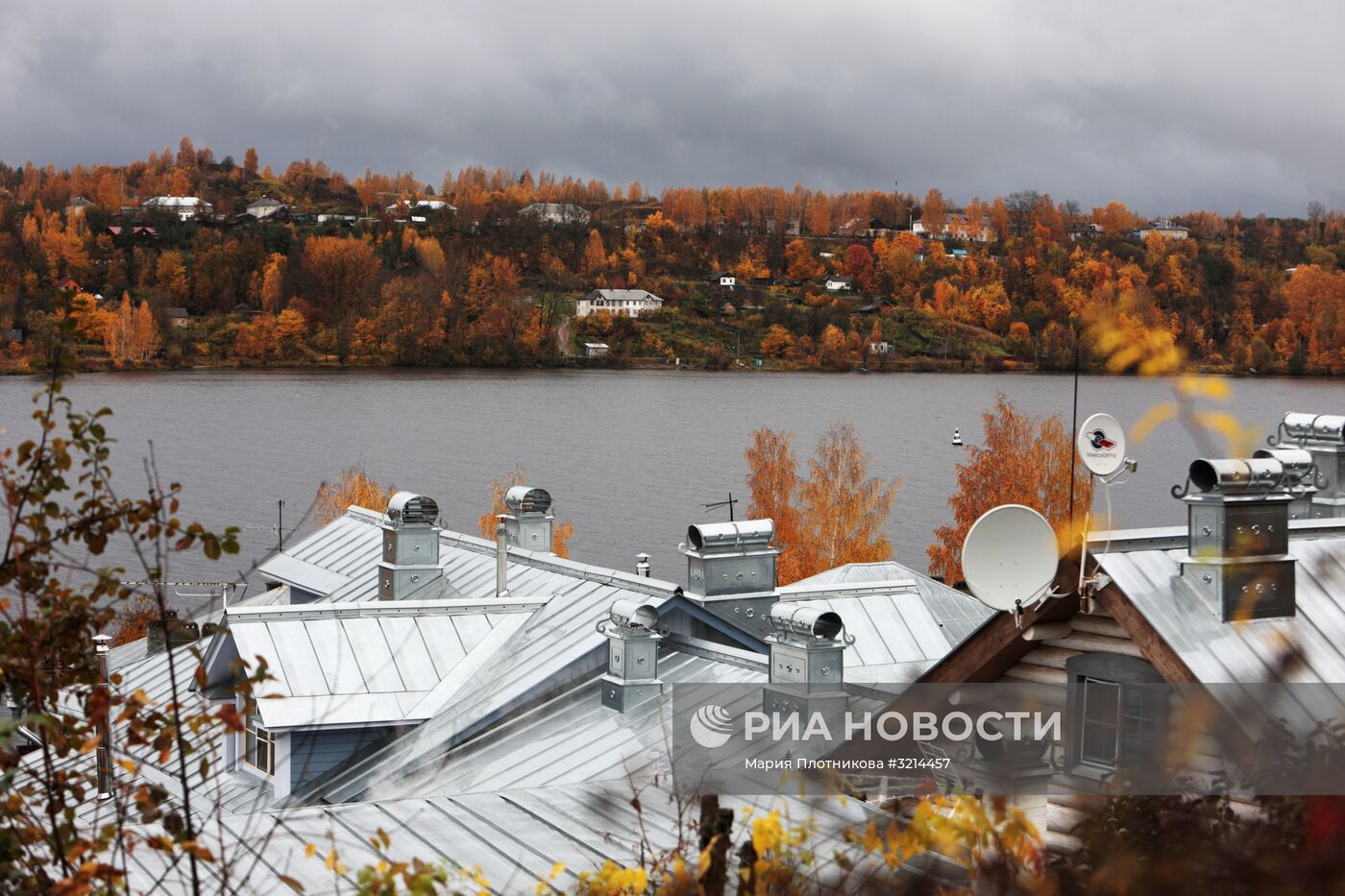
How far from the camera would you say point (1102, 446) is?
9836mm

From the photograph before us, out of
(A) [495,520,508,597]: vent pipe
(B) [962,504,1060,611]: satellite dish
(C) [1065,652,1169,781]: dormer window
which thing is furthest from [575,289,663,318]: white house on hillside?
(C) [1065,652,1169,781]: dormer window

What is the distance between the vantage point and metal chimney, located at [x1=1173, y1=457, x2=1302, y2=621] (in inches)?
307

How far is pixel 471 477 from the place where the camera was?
233 feet

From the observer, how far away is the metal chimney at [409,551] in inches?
733

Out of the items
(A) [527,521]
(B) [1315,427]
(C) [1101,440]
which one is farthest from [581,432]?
(C) [1101,440]

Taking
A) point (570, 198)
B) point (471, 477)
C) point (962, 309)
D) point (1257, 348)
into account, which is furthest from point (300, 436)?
point (570, 198)

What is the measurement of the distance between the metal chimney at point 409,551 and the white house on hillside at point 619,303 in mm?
124090

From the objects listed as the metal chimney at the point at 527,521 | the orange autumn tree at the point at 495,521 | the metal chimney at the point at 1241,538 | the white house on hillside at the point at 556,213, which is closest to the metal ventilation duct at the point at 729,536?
the metal chimney at the point at 527,521

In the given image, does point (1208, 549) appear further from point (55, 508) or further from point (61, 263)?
point (61, 263)

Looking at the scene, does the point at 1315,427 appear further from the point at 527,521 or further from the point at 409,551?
the point at 409,551

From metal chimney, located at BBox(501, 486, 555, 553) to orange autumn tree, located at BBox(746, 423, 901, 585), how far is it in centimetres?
3362

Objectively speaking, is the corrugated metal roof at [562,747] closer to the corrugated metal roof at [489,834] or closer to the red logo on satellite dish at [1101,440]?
the corrugated metal roof at [489,834]

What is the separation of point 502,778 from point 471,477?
194ft

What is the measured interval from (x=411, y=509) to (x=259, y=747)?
509cm
